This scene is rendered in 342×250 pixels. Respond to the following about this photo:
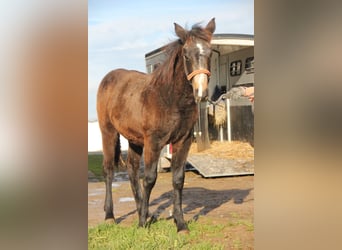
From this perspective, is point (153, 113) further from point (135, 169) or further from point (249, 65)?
point (249, 65)

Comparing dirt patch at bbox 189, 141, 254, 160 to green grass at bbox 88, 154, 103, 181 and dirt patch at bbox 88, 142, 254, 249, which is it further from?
green grass at bbox 88, 154, 103, 181

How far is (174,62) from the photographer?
6.42ft

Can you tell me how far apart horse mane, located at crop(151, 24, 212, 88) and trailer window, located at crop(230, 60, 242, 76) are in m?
0.15

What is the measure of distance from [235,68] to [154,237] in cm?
82

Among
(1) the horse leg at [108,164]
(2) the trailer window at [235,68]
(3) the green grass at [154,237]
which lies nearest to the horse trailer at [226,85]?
(2) the trailer window at [235,68]

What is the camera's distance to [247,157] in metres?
1.93

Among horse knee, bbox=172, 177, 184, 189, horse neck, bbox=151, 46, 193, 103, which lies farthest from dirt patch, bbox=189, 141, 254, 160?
horse neck, bbox=151, 46, 193, 103

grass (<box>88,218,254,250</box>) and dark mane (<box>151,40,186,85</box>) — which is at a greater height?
dark mane (<box>151,40,186,85</box>)

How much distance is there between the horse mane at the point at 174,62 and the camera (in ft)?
6.23

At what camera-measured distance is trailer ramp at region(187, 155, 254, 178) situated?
Answer: 1963mm

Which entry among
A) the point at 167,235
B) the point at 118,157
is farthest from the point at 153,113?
the point at 167,235

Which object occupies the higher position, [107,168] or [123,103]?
[123,103]
